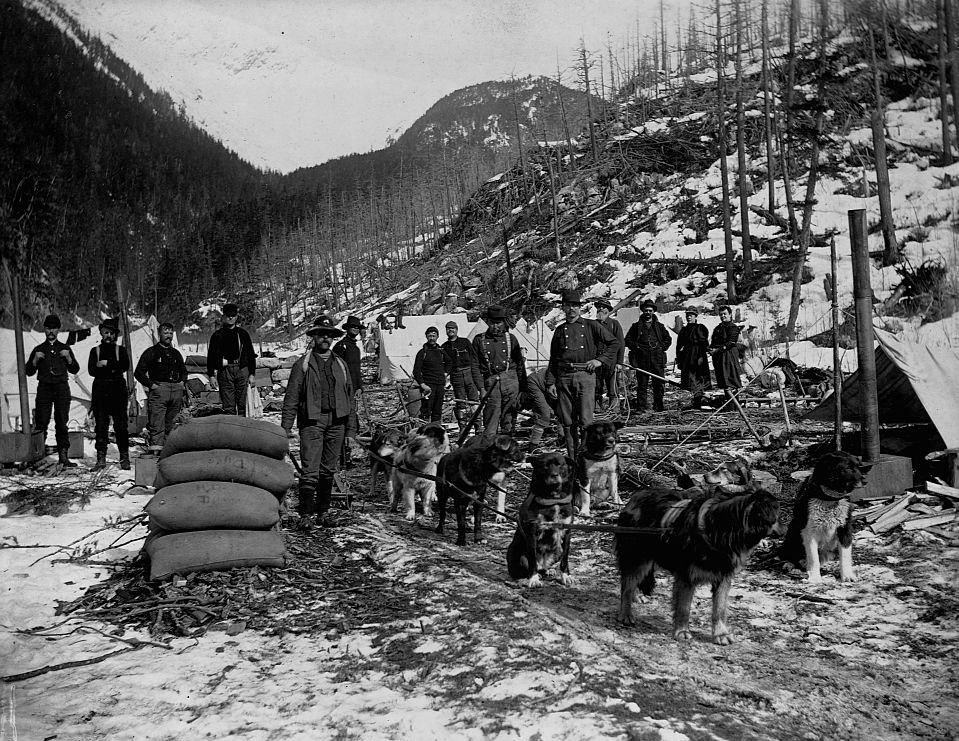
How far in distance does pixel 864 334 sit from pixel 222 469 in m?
5.66

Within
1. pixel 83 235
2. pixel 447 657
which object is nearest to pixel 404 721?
pixel 447 657

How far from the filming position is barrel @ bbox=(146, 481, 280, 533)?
4.85 m

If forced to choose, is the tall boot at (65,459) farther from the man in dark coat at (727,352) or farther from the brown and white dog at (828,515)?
the man in dark coat at (727,352)

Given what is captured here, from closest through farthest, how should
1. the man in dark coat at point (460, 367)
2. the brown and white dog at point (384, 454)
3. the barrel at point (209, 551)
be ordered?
the barrel at point (209, 551) < the brown and white dog at point (384, 454) < the man in dark coat at point (460, 367)

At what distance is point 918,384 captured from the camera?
714 centimetres

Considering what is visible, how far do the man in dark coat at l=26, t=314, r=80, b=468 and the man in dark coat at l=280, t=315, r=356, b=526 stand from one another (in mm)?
4750

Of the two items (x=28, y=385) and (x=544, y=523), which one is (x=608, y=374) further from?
(x=28, y=385)

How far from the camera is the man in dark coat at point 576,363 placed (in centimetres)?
804

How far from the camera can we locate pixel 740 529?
11.8ft

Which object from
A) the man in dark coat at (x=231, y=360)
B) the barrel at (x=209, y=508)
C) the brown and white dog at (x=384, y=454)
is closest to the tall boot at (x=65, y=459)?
the man in dark coat at (x=231, y=360)

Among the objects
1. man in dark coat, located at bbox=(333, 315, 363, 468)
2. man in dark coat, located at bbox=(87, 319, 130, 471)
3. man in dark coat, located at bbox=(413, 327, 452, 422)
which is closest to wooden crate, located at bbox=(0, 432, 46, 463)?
man in dark coat, located at bbox=(87, 319, 130, 471)

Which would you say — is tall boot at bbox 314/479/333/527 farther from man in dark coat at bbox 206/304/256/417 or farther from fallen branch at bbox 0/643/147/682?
man in dark coat at bbox 206/304/256/417

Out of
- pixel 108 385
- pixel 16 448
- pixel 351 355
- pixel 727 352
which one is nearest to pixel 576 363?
pixel 351 355

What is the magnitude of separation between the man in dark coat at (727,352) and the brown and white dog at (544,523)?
8.15 m
